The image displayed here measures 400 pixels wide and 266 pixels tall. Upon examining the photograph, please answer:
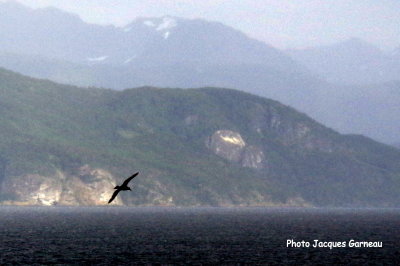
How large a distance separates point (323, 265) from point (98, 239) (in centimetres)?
7237

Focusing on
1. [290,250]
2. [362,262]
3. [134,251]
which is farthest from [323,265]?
[134,251]

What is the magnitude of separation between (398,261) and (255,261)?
26.1m

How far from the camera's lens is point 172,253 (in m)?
164

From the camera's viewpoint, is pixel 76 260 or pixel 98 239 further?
pixel 98 239

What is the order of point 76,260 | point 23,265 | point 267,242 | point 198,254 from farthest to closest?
1. point 267,242
2. point 198,254
3. point 76,260
4. point 23,265

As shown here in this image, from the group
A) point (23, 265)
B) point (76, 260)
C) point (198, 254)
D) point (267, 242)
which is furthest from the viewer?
point (267, 242)

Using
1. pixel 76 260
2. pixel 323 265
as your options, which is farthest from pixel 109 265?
pixel 323 265

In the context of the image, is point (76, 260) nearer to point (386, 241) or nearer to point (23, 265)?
point (23, 265)

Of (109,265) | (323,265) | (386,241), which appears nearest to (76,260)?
(109,265)

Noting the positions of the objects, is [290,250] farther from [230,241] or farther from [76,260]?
[76,260]

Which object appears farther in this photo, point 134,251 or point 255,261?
point 134,251

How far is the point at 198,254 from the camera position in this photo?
530 feet

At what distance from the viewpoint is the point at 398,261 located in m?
149

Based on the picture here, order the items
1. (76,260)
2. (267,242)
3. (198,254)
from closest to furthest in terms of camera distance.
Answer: (76,260) < (198,254) < (267,242)
